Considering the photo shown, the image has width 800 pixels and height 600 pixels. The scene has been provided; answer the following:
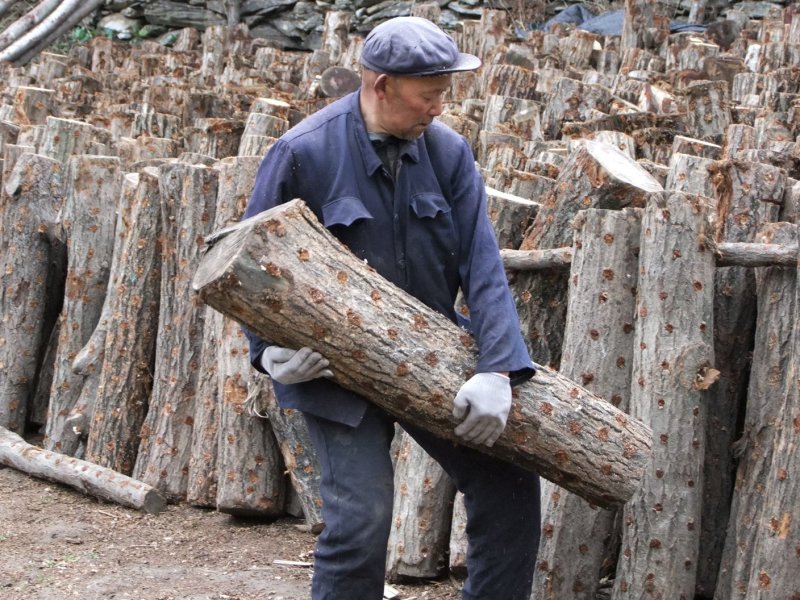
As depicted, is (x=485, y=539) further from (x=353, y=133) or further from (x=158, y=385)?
(x=158, y=385)

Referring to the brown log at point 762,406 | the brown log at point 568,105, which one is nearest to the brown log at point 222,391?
the brown log at point 762,406

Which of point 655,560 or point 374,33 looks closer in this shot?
point 374,33

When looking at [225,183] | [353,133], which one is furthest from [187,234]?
[353,133]

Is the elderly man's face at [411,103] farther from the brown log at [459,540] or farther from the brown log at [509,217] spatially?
the brown log at [459,540]

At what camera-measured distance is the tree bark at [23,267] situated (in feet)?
19.3

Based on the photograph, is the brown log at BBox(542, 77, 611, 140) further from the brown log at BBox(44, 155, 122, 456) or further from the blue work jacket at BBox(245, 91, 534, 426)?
the blue work jacket at BBox(245, 91, 534, 426)

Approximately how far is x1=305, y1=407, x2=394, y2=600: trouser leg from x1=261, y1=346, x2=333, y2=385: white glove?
0.57 ft

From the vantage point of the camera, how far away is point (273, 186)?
10.4ft

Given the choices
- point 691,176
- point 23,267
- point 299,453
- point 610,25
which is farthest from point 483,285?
point 610,25

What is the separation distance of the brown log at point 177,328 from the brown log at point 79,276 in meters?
0.62

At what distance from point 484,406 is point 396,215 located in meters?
0.58

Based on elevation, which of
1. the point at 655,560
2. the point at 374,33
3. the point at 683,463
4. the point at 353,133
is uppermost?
the point at 374,33

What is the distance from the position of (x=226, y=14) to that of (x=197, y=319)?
1786 cm

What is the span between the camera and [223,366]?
4.79 m
